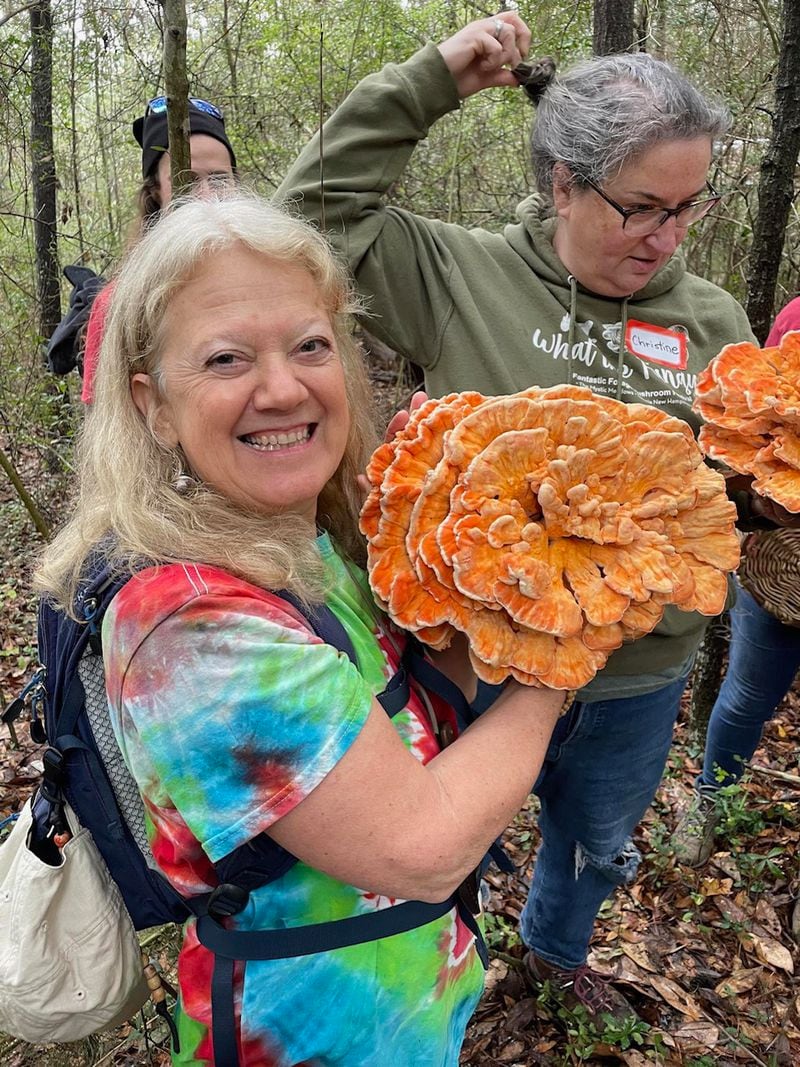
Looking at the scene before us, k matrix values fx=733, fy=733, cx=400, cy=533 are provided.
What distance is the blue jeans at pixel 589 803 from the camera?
2562 mm

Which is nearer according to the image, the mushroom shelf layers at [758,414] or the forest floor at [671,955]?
the mushroom shelf layers at [758,414]

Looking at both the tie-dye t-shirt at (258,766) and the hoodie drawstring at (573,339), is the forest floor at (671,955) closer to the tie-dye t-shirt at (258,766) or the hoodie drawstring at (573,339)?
the tie-dye t-shirt at (258,766)

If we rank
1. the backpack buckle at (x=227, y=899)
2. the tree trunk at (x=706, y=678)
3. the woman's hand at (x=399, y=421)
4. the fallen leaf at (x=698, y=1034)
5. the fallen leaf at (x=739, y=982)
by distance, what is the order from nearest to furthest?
the backpack buckle at (x=227, y=899) < the woman's hand at (x=399, y=421) < the fallen leaf at (x=698, y=1034) < the fallen leaf at (x=739, y=982) < the tree trunk at (x=706, y=678)

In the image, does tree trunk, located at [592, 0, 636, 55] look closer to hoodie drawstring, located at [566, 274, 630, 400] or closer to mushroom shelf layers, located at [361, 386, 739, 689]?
hoodie drawstring, located at [566, 274, 630, 400]

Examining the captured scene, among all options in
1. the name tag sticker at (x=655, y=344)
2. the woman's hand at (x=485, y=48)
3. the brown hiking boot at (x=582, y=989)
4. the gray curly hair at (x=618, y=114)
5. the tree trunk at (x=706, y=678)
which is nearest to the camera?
the gray curly hair at (x=618, y=114)

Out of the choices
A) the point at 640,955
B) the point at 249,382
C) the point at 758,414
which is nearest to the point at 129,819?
the point at 249,382

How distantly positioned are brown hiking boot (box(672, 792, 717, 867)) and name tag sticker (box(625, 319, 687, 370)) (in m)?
2.39

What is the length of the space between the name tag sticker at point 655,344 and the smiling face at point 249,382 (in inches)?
49.4

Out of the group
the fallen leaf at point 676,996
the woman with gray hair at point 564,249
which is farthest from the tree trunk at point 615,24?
the fallen leaf at point 676,996

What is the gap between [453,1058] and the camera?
1737 millimetres

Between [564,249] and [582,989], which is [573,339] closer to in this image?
[564,249]

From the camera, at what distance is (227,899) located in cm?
133

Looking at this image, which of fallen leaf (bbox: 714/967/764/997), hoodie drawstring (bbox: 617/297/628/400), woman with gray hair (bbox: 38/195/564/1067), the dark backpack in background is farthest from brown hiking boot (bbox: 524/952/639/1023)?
the dark backpack in background

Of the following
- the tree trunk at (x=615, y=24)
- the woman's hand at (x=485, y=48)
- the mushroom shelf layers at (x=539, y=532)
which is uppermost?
the tree trunk at (x=615, y=24)
